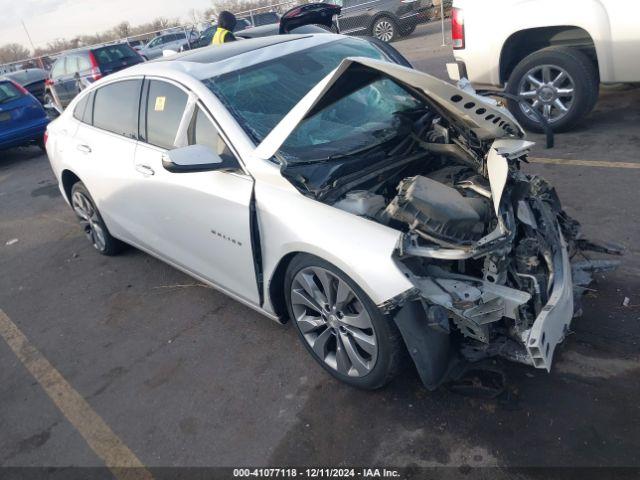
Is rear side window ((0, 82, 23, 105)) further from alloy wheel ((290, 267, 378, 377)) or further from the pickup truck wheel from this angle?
alloy wheel ((290, 267, 378, 377))

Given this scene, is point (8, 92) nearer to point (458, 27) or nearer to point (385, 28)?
point (458, 27)

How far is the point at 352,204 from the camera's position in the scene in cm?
265

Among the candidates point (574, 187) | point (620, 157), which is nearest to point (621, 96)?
point (620, 157)

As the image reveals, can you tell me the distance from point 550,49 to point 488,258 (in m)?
4.06

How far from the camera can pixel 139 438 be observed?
9.25 ft

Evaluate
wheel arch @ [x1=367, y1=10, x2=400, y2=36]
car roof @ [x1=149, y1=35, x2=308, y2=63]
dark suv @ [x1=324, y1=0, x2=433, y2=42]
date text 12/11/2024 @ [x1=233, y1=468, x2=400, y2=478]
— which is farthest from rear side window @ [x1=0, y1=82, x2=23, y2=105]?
wheel arch @ [x1=367, y1=10, x2=400, y2=36]

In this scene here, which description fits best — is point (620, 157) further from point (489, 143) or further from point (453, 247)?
point (453, 247)

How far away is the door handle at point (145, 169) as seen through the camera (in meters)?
3.54


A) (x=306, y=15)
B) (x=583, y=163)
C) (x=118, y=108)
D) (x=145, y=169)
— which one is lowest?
(x=583, y=163)

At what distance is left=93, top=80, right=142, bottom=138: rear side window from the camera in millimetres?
3807

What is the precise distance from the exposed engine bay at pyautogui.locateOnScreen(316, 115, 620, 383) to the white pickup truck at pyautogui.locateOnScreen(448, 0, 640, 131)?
9.72ft

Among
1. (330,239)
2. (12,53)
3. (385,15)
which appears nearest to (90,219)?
(330,239)

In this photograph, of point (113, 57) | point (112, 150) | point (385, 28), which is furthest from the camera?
point (385, 28)

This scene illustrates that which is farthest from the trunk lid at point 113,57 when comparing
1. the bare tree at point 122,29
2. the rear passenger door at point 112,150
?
the bare tree at point 122,29
